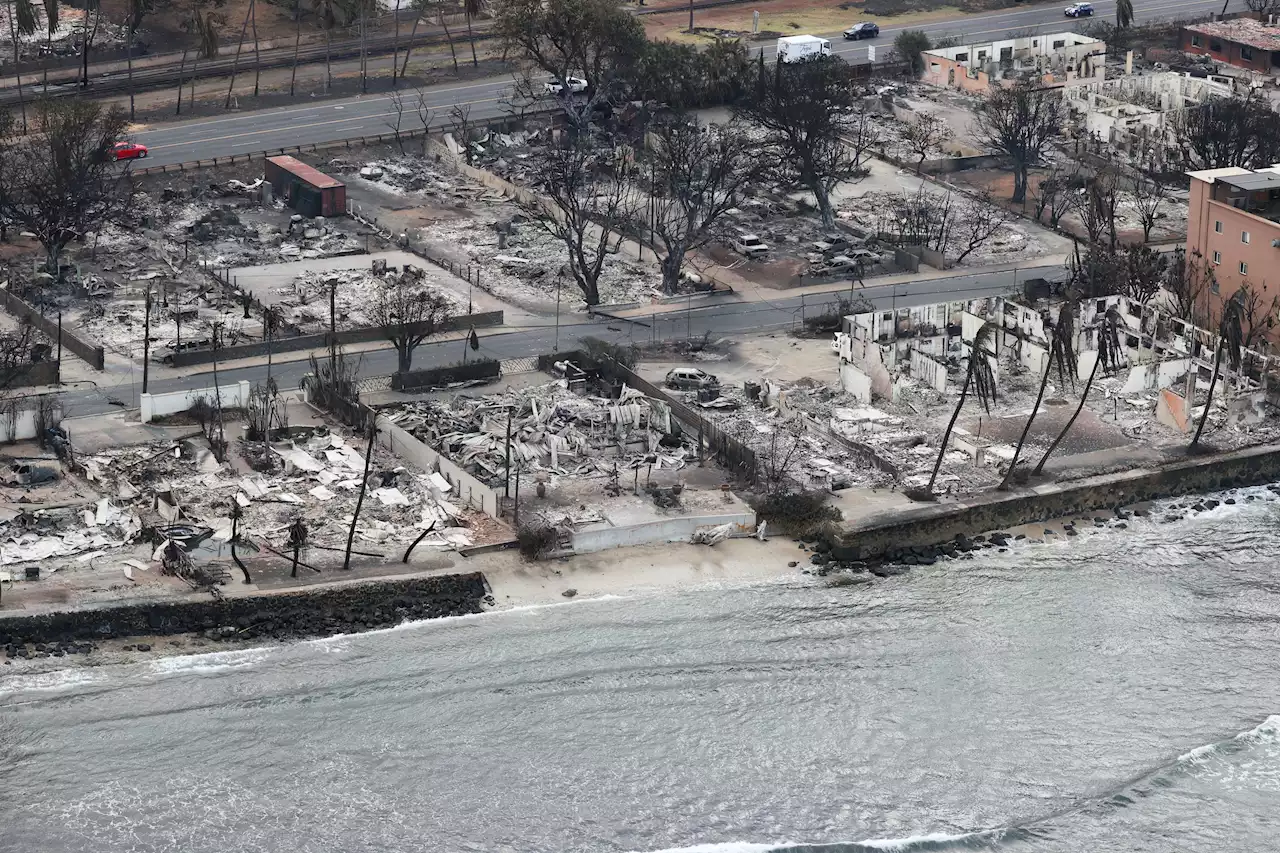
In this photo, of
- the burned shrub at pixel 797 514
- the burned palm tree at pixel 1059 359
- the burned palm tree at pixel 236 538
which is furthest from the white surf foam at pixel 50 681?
the burned palm tree at pixel 1059 359

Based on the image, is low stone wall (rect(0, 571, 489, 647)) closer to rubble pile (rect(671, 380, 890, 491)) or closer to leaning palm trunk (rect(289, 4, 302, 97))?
rubble pile (rect(671, 380, 890, 491))

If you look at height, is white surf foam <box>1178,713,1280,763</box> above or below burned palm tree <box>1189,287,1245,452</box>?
below

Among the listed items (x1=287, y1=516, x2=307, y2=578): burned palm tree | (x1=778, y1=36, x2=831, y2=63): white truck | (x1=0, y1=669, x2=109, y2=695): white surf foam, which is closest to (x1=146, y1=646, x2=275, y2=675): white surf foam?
(x1=0, y1=669, x2=109, y2=695): white surf foam

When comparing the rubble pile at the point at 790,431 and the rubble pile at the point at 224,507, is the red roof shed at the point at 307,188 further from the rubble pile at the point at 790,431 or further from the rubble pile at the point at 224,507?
the rubble pile at the point at 224,507

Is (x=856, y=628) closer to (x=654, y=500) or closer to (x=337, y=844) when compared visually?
(x=654, y=500)

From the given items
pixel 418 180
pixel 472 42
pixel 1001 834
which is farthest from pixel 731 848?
pixel 472 42
